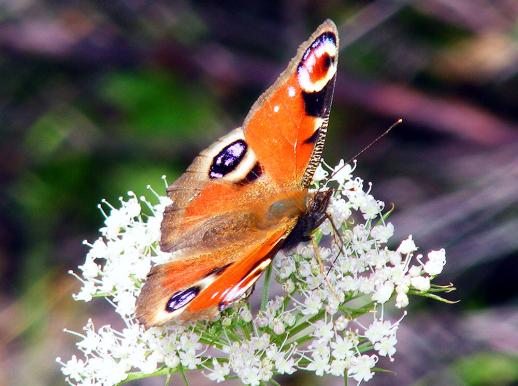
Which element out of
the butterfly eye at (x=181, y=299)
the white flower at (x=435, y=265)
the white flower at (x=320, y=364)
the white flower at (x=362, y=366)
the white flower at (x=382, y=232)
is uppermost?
the white flower at (x=382, y=232)

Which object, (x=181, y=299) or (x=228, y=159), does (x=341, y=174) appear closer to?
(x=228, y=159)

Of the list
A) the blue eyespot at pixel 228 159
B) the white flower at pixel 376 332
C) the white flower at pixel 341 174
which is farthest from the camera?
the white flower at pixel 341 174

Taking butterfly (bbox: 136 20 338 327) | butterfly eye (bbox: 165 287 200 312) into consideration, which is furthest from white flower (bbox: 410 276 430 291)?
butterfly eye (bbox: 165 287 200 312)

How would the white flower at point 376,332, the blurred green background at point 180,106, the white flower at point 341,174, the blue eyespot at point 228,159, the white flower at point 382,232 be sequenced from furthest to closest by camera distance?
the blurred green background at point 180,106 < the white flower at point 341,174 < the blue eyespot at point 228,159 < the white flower at point 382,232 < the white flower at point 376,332

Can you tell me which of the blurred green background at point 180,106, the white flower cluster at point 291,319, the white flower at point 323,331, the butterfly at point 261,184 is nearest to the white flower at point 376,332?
the white flower cluster at point 291,319

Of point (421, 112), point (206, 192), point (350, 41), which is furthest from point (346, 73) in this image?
point (206, 192)

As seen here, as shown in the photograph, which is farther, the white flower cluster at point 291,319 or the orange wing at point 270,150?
the orange wing at point 270,150

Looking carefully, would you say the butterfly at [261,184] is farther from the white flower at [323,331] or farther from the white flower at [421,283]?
the white flower at [421,283]
